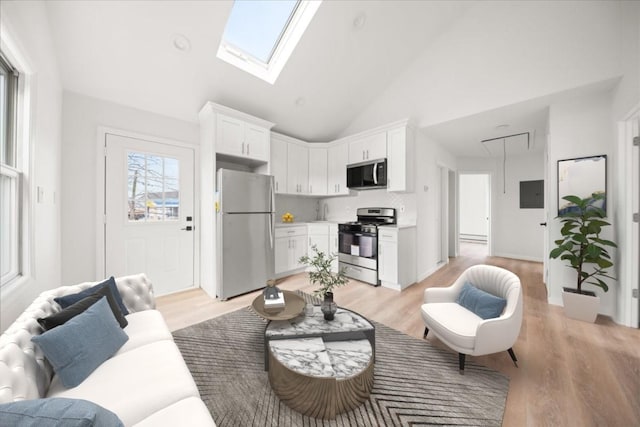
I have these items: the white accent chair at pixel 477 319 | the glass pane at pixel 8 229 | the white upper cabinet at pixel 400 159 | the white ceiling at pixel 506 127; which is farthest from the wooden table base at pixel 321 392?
the white ceiling at pixel 506 127

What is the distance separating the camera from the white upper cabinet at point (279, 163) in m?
4.00

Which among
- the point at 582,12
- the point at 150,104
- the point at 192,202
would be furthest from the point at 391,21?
the point at 192,202

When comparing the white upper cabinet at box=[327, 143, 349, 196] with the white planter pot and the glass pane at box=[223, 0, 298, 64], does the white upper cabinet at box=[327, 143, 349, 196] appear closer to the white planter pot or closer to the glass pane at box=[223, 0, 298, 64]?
the glass pane at box=[223, 0, 298, 64]

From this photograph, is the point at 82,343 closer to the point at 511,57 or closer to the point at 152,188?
the point at 152,188

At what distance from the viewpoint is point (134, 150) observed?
296 cm

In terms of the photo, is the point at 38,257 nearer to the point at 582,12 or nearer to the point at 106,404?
the point at 106,404

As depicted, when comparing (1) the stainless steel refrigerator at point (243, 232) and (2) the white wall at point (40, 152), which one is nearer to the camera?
(2) the white wall at point (40, 152)

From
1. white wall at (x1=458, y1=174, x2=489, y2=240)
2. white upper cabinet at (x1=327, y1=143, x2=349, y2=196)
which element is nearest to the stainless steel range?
white upper cabinet at (x1=327, y1=143, x2=349, y2=196)

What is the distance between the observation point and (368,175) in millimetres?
3848

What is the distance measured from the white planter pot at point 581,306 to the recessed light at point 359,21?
3918 millimetres

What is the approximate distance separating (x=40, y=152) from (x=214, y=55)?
6.28 ft

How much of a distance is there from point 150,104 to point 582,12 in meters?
4.98

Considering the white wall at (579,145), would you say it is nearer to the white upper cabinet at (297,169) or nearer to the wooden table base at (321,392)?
the wooden table base at (321,392)

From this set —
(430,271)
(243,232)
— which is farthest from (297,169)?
(430,271)
